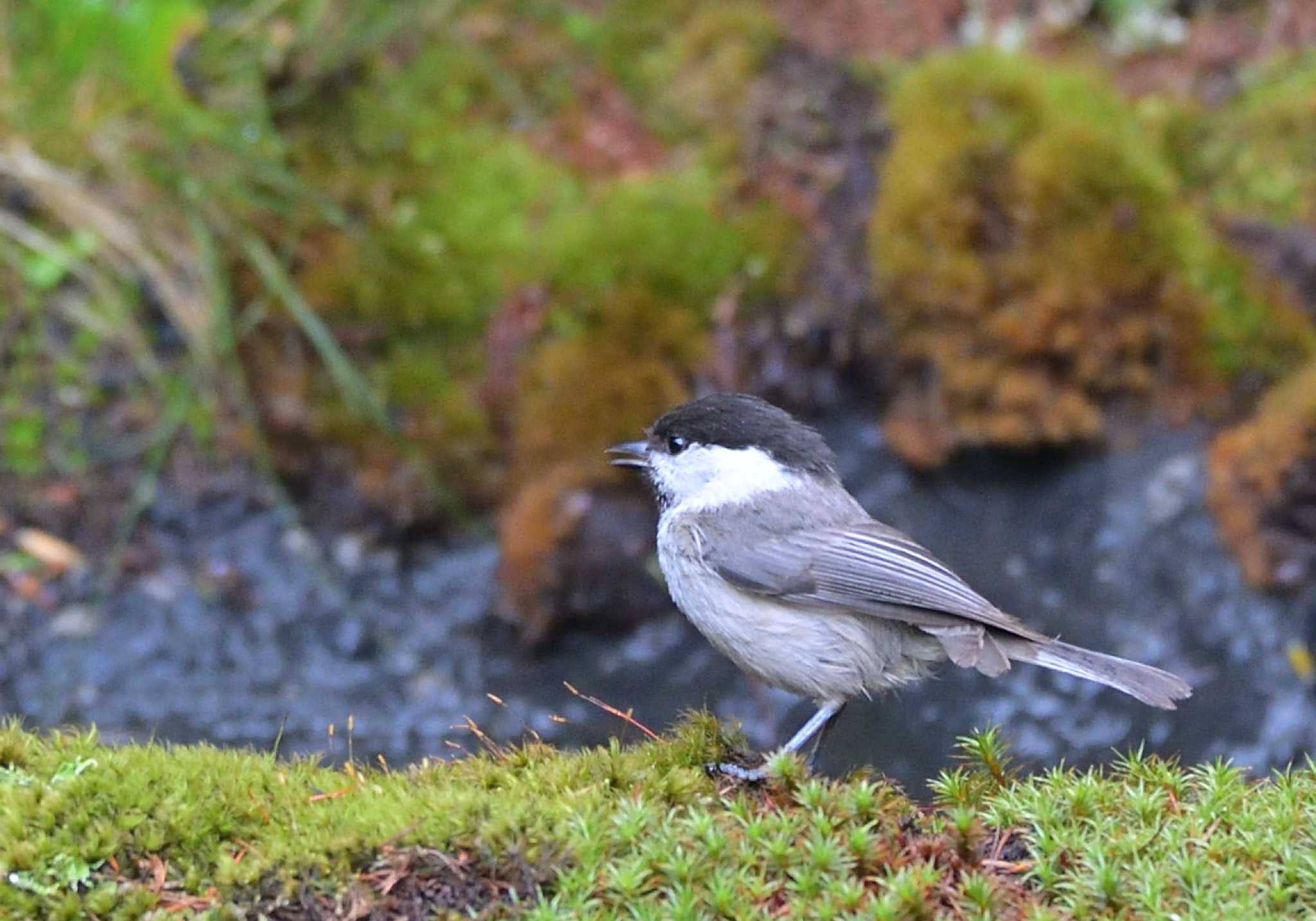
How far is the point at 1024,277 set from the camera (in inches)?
273

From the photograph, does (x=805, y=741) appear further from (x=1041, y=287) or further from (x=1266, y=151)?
(x=1266, y=151)

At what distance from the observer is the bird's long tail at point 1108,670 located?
370 centimetres

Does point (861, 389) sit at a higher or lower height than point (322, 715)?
higher

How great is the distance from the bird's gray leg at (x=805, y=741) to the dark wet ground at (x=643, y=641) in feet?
5.19

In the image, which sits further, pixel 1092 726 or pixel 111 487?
pixel 111 487

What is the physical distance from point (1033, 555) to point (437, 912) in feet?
14.2

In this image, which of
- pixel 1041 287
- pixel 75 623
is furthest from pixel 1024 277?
pixel 75 623

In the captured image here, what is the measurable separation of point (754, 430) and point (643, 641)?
90.6 inches

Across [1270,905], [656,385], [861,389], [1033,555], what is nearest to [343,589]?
[656,385]

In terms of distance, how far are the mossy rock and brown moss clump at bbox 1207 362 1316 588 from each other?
1.81ft

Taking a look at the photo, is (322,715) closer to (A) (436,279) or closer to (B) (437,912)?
(A) (436,279)

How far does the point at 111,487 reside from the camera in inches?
271

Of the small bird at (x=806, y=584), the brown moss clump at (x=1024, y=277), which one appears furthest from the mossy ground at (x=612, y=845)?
the brown moss clump at (x=1024, y=277)

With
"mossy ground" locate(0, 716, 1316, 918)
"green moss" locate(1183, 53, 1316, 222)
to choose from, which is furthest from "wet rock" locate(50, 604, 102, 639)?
"green moss" locate(1183, 53, 1316, 222)
